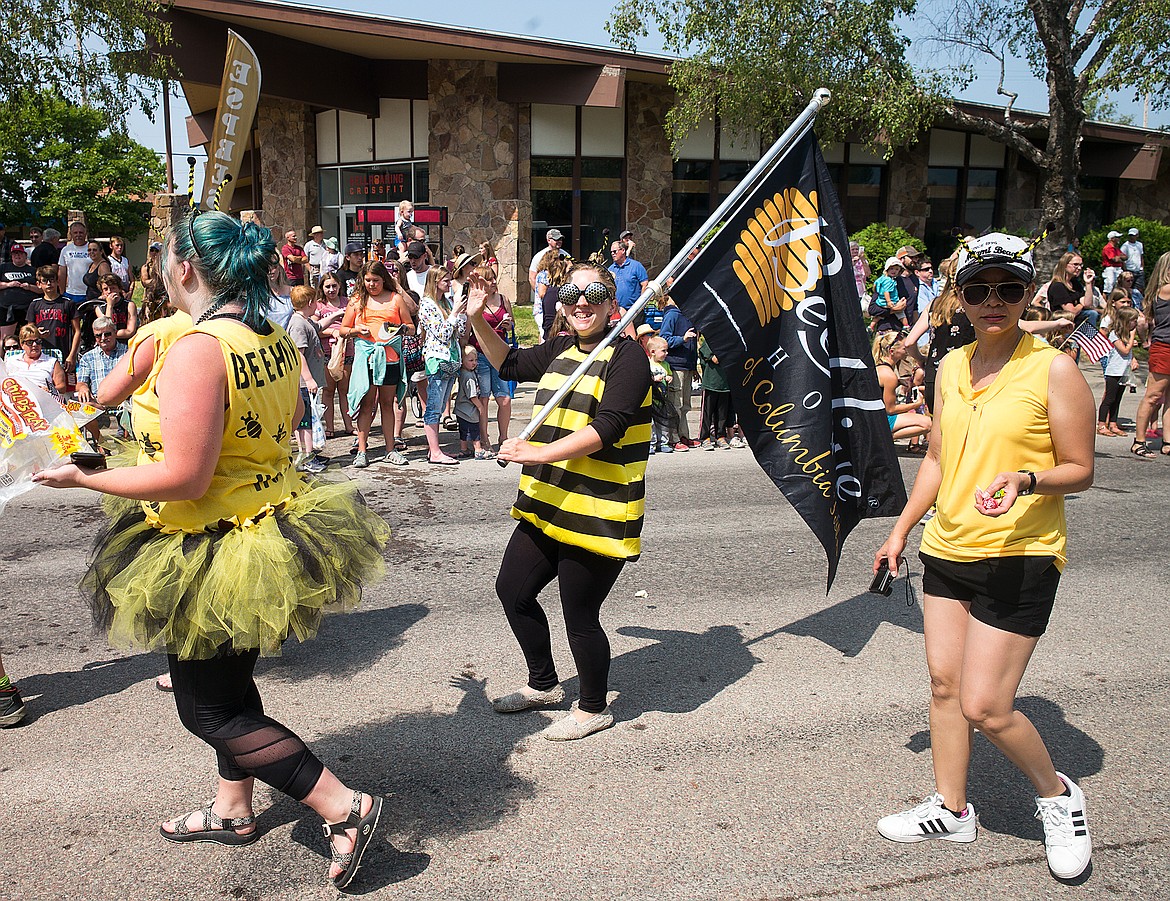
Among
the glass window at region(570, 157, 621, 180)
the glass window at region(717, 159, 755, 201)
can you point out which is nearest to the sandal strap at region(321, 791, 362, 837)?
the glass window at region(570, 157, 621, 180)

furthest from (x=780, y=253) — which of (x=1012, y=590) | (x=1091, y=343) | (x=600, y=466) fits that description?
(x=1091, y=343)

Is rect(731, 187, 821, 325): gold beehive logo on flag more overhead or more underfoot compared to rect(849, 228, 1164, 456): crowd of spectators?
more overhead

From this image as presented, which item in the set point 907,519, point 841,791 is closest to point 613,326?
point 907,519

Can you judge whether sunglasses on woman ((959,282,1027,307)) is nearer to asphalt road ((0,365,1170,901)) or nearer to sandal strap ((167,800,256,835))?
asphalt road ((0,365,1170,901))

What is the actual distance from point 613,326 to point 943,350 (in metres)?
3.44

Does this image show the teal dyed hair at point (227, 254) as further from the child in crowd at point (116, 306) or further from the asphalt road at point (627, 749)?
the child in crowd at point (116, 306)

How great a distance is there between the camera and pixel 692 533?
713cm

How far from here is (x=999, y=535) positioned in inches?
124

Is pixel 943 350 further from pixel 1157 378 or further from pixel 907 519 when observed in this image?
pixel 1157 378

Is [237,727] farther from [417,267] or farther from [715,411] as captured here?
[417,267]

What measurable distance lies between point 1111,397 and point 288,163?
2014cm

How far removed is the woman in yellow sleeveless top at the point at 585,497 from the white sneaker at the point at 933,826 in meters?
1.21

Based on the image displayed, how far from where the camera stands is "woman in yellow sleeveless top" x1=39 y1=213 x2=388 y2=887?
2.75 metres

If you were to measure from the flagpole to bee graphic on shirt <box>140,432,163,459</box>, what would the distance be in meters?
1.17
